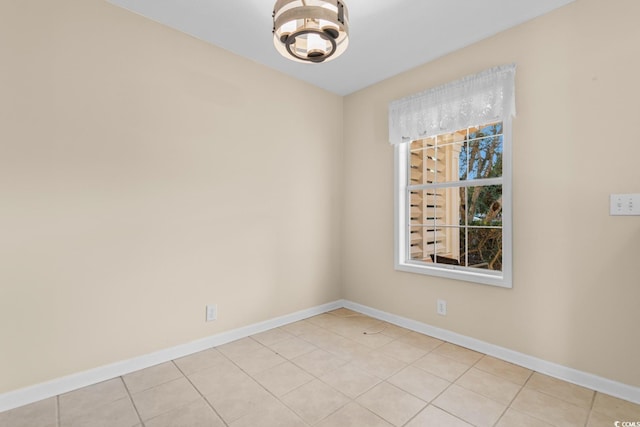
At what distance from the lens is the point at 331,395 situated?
1.86 m

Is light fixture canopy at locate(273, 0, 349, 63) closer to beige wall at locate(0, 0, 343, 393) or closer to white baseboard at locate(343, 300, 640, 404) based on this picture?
beige wall at locate(0, 0, 343, 393)

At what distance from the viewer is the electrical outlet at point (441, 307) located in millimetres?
2672

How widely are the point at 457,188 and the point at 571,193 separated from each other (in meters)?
0.86

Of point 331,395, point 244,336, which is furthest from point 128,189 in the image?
point 331,395

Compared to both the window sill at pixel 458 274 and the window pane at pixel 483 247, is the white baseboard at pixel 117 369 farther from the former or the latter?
the window pane at pixel 483 247

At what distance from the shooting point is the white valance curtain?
2289mm

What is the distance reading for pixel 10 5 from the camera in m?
1.75

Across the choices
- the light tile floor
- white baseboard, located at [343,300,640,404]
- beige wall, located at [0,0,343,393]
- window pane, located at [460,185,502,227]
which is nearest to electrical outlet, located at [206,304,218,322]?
beige wall, located at [0,0,343,393]

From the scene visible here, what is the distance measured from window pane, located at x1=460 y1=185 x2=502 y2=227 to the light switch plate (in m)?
0.68

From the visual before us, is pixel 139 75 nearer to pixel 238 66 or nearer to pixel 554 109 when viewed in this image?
pixel 238 66

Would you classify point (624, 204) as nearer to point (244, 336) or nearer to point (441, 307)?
point (441, 307)

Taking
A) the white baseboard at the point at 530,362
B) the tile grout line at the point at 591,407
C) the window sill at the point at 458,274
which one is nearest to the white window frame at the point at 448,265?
the window sill at the point at 458,274

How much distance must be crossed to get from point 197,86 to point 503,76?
2.44 meters

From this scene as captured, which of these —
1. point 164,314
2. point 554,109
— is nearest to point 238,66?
point 164,314
